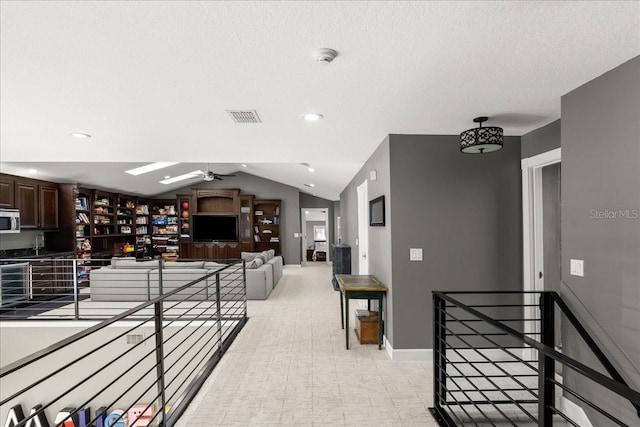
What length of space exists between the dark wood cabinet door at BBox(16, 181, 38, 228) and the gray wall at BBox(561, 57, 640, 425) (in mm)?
8273

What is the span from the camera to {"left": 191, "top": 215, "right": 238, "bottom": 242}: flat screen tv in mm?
11289

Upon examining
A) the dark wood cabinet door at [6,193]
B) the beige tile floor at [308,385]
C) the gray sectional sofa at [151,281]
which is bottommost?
the beige tile floor at [308,385]

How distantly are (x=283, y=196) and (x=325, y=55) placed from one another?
9.95m

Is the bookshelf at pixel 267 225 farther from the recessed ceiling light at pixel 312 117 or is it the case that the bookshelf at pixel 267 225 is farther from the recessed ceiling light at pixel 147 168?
the recessed ceiling light at pixel 312 117

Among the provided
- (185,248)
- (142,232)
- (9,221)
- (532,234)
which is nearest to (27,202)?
(9,221)

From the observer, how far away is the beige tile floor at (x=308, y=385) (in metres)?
2.54

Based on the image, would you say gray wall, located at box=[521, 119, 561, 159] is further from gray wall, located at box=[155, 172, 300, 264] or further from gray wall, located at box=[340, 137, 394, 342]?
gray wall, located at box=[155, 172, 300, 264]

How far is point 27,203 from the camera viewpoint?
22.0ft

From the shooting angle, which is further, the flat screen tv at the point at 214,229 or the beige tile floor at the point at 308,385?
the flat screen tv at the point at 214,229

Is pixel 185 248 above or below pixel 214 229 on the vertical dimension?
below

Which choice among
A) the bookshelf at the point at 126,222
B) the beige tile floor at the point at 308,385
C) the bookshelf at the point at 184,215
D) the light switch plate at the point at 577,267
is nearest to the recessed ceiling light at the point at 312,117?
the light switch plate at the point at 577,267

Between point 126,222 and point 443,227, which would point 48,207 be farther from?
point 443,227

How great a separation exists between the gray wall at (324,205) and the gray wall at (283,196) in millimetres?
1177

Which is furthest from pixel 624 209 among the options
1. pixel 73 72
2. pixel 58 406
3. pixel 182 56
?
pixel 58 406
